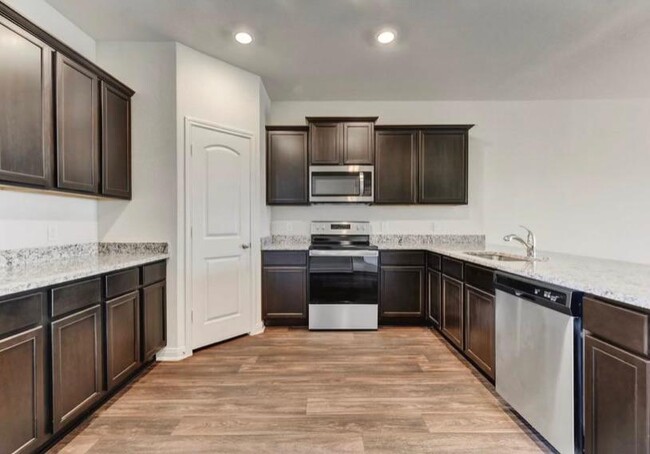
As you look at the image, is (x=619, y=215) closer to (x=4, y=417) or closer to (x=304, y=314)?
(x=304, y=314)

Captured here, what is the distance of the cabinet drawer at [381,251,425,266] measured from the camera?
3.71m

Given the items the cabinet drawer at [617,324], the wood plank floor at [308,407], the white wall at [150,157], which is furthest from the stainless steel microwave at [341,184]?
the cabinet drawer at [617,324]

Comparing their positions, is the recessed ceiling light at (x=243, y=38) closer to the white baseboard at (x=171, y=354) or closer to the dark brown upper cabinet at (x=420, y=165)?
the dark brown upper cabinet at (x=420, y=165)

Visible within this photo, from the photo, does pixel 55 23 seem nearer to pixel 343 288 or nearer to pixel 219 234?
pixel 219 234

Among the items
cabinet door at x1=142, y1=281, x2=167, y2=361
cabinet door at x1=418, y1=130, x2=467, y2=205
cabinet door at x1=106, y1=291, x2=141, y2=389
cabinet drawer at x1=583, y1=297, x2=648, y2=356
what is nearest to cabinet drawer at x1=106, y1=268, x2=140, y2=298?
cabinet door at x1=106, y1=291, x2=141, y2=389

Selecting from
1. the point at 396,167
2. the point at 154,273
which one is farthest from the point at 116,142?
the point at 396,167

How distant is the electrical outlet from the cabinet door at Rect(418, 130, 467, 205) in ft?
11.7

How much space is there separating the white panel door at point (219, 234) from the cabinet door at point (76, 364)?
1.01 metres

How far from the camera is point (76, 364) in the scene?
1.85 m

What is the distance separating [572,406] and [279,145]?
3.51 metres

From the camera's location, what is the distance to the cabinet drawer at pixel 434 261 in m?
3.38

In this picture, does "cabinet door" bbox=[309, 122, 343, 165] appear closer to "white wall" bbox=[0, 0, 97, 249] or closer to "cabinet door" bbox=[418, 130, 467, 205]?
"cabinet door" bbox=[418, 130, 467, 205]

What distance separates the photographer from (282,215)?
4.28 meters

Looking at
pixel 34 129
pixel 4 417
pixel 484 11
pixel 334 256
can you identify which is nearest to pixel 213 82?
pixel 34 129
